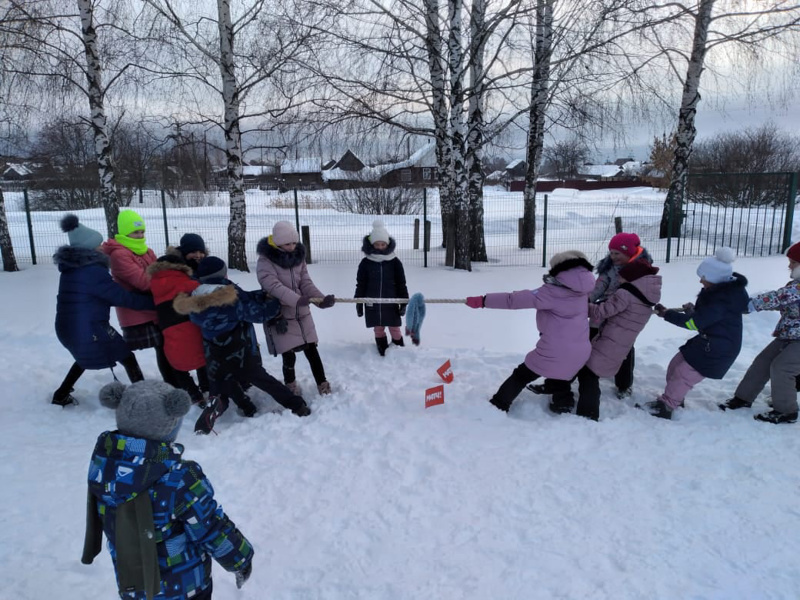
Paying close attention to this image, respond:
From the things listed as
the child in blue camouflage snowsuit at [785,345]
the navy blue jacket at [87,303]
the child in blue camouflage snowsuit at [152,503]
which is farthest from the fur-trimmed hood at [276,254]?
the child in blue camouflage snowsuit at [785,345]

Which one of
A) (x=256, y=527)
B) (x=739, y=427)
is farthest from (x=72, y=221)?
(x=739, y=427)

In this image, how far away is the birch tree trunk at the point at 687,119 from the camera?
11.9 metres

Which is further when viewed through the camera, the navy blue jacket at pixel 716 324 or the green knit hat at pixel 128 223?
the green knit hat at pixel 128 223

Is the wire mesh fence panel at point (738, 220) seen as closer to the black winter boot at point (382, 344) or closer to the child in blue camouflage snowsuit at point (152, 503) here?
the black winter boot at point (382, 344)

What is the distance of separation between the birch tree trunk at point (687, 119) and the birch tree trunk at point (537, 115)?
3229mm

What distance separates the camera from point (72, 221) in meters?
4.56

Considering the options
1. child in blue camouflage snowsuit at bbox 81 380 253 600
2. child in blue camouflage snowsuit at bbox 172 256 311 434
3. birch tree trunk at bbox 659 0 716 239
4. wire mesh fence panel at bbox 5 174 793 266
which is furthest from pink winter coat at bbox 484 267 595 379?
birch tree trunk at bbox 659 0 716 239

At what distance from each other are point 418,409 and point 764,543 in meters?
2.62

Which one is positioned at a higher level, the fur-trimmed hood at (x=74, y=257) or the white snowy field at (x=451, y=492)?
the fur-trimmed hood at (x=74, y=257)

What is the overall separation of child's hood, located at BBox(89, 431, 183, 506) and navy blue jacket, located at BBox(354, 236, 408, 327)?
386 cm

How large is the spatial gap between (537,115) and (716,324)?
9098 mm

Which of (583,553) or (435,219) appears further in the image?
(435,219)

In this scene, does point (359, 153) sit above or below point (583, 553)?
above

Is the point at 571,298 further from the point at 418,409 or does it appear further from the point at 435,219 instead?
the point at 435,219
